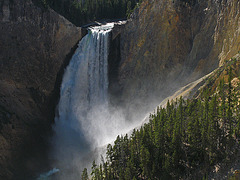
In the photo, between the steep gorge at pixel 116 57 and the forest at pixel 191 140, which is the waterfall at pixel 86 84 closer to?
the steep gorge at pixel 116 57

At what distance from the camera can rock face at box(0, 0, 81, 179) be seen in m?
29.9

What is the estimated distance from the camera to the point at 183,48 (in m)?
29.2

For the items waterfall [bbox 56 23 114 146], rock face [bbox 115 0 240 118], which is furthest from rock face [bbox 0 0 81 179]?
rock face [bbox 115 0 240 118]

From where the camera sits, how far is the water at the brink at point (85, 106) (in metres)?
31.9

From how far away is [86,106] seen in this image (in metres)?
35.8

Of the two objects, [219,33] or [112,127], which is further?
[112,127]

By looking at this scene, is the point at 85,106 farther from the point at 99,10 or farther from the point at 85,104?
the point at 99,10

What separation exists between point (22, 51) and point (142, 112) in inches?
727

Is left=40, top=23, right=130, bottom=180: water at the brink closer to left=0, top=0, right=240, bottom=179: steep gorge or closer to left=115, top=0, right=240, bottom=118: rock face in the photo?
left=0, top=0, right=240, bottom=179: steep gorge

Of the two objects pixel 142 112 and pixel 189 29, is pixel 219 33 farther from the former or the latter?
pixel 142 112

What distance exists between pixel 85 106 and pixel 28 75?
8.92m

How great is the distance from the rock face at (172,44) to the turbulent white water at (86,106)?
3.13 metres

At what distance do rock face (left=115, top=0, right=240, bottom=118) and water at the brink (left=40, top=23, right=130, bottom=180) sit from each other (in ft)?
10.1

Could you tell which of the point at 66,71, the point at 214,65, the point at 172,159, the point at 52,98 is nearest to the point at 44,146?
the point at 52,98
